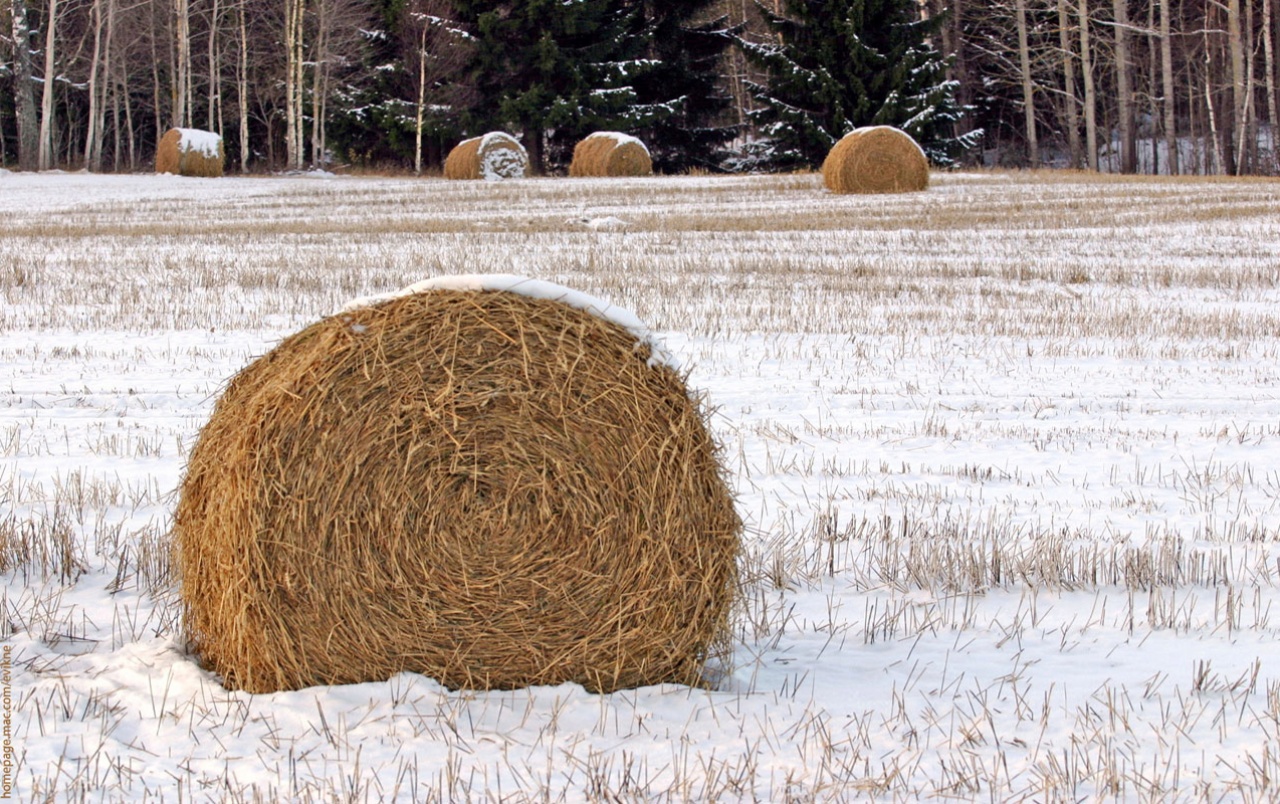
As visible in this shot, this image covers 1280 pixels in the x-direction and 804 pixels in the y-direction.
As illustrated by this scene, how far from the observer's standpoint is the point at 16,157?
55.2 metres

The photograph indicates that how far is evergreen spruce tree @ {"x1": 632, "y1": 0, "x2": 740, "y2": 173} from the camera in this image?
43938mm

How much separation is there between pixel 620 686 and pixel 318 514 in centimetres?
98

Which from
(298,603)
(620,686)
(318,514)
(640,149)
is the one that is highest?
(640,149)

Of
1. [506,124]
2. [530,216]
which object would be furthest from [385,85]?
[530,216]

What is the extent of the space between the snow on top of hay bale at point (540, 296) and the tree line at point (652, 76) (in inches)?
1394

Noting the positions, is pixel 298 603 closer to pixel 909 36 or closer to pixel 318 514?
pixel 318 514

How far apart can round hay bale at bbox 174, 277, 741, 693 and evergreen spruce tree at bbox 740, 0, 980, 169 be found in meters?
36.7

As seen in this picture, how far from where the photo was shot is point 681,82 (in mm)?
44188

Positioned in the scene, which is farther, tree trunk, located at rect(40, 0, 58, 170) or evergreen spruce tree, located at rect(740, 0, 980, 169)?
tree trunk, located at rect(40, 0, 58, 170)

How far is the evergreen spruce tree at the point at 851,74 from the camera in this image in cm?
3922

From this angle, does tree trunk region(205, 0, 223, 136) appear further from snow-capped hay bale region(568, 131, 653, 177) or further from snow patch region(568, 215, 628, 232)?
snow patch region(568, 215, 628, 232)

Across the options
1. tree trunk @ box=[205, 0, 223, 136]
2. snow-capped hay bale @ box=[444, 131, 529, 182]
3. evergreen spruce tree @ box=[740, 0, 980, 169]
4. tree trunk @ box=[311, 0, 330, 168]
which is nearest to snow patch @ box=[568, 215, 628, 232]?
snow-capped hay bale @ box=[444, 131, 529, 182]

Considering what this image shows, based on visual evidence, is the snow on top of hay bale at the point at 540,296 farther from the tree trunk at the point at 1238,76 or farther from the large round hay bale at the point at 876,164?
the tree trunk at the point at 1238,76

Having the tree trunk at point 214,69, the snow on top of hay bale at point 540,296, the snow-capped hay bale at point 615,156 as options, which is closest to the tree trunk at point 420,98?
the tree trunk at point 214,69
